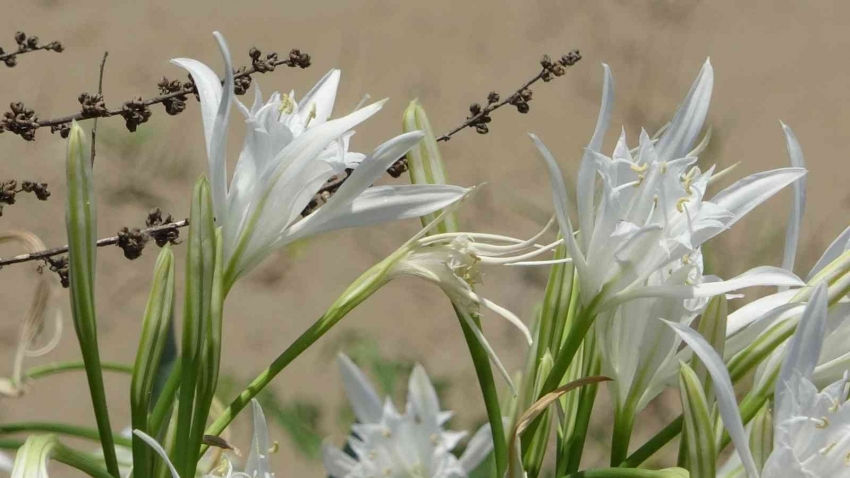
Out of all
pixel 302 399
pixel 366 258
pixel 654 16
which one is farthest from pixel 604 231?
pixel 654 16

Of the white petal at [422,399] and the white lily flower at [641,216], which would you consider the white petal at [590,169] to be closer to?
the white lily flower at [641,216]

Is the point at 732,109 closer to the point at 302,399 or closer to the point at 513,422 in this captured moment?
the point at 302,399

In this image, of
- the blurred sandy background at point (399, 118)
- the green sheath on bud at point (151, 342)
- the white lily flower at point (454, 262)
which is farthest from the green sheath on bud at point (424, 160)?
the blurred sandy background at point (399, 118)

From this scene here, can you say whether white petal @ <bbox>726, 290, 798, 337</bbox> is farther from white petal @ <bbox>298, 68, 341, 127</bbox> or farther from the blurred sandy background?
the blurred sandy background

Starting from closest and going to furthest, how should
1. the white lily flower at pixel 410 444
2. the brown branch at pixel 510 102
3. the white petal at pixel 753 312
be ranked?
the white lily flower at pixel 410 444 < the white petal at pixel 753 312 < the brown branch at pixel 510 102

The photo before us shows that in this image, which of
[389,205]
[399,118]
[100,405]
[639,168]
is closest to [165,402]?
[100,405]
